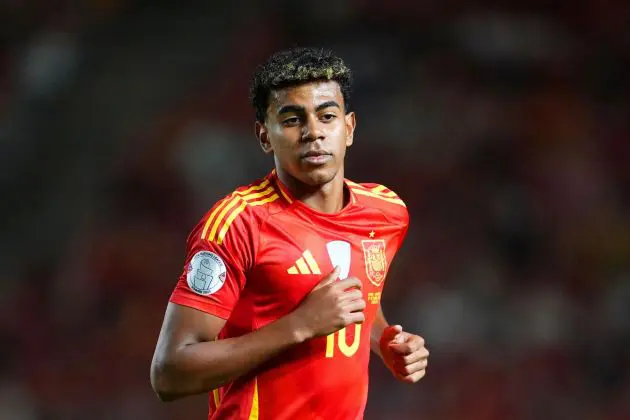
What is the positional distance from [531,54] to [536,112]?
18.9 inches

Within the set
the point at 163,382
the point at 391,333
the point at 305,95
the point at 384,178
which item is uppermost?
the point at 384,178

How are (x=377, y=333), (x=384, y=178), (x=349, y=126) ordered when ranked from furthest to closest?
(x=384, y=178)
(x=377, y=333)
(x=349, y=126)

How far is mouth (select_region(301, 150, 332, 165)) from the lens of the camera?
8.87 feet

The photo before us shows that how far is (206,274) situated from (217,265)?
0.04m

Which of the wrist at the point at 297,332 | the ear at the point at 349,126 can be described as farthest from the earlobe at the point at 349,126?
the wrist at the point at 297,332

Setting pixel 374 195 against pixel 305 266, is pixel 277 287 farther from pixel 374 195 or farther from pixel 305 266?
pixel 374 195

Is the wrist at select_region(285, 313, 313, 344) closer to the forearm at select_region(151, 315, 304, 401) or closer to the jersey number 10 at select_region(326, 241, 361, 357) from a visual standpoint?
the forearm at select_region(151, 315, 304, 401)

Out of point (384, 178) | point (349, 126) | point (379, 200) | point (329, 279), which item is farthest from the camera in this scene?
point (384, 178)

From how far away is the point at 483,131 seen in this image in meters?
6.32

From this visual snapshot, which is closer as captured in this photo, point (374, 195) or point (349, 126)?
point (349, 126)

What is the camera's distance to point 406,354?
9.21ft

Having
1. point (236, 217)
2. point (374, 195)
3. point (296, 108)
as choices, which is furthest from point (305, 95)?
point (374, 195)

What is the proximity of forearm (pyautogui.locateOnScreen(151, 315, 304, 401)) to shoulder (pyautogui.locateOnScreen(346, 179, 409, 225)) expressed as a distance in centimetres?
69

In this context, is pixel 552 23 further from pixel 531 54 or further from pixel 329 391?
pixel 329 391
